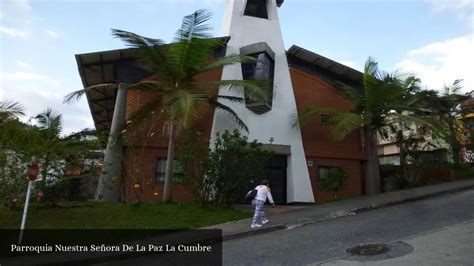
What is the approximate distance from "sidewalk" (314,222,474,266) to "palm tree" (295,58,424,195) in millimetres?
8030

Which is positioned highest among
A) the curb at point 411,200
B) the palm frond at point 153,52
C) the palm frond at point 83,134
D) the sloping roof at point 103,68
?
the sloping roof at point 103,68

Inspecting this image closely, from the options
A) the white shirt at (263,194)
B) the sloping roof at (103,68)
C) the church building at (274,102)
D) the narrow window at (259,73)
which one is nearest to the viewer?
the white shirt at (263,194)

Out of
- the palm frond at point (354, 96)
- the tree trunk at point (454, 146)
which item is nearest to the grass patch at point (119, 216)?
the palm frond at point (354, 96)

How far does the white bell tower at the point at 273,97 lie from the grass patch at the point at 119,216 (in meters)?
5.34

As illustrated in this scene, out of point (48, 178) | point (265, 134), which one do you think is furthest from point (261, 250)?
point (265, 134)

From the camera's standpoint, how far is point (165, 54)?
42.3ft

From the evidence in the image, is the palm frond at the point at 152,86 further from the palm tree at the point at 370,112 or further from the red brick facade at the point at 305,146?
the palm tree at the point at 370,112

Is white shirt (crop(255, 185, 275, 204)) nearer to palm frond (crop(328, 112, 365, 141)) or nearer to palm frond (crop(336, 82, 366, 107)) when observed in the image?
palm frond (crop(328, 112, 365, 141))

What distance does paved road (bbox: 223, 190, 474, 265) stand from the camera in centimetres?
742

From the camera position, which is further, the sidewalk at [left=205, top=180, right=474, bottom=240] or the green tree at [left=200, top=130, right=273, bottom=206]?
the green tree at [left=200, top=130, right=273, bottom=206]

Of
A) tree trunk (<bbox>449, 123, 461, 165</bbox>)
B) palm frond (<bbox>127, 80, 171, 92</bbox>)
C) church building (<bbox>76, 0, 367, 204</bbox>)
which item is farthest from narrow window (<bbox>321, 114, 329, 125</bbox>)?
palm frond (<bbox>127, 80, 171, 92</bbox>)

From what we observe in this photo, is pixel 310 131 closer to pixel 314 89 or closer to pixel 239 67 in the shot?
pixel 314 89

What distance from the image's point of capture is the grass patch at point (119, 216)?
10.3 meters

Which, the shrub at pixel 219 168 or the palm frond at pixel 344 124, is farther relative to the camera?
the palm frond at pixel 344 124
